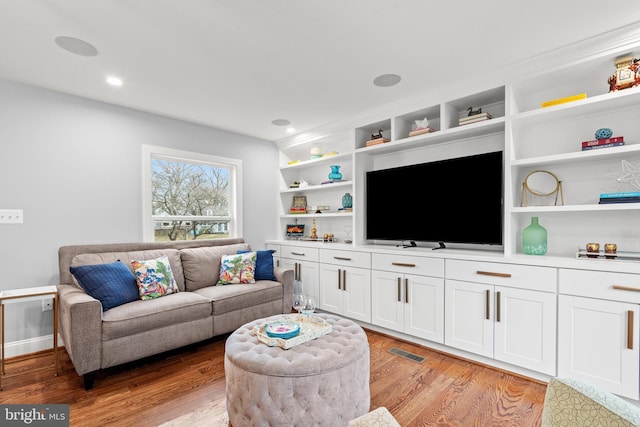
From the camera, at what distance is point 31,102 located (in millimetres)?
2787

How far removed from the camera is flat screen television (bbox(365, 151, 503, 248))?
Result: 8.79 ft

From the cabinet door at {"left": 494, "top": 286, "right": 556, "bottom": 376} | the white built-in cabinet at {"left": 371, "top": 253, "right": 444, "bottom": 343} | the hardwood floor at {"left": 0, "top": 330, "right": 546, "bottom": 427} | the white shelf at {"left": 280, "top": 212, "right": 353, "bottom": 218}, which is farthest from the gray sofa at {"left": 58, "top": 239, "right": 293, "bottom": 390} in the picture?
the cabinet door at {"left": 494, "top": 286, "right": 556, "bottom": 376}

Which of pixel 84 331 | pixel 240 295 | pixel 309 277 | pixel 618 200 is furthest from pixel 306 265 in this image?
pixel 618 200

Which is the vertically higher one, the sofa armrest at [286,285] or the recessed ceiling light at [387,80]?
the recessed ceiling light at [387,80]

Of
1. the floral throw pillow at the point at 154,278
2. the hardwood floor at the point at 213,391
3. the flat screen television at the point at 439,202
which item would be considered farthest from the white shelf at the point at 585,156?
the floral throw pillow at the point at 154,278

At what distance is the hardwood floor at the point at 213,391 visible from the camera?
73.9 inches

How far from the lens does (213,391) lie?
2156 millimetres

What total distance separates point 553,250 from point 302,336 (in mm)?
2244

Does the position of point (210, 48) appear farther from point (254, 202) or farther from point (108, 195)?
point (254, 202)

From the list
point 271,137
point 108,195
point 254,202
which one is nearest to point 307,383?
point 108,195

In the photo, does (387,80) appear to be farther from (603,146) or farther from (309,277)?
(309,277)

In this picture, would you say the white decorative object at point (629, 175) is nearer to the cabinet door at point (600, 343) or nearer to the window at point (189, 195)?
the cabinet door at point (600, 343)

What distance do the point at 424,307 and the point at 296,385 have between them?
1.71 meters

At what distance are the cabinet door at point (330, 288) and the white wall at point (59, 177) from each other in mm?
2158
